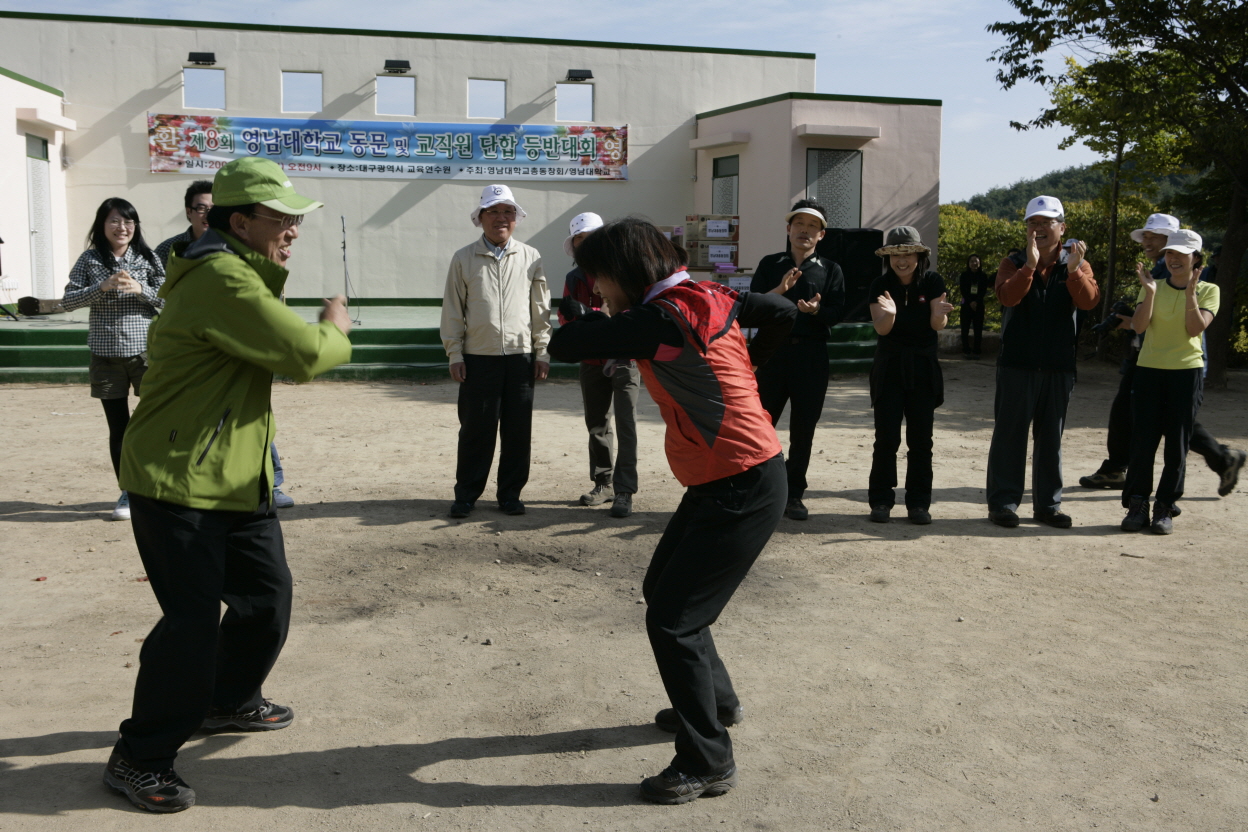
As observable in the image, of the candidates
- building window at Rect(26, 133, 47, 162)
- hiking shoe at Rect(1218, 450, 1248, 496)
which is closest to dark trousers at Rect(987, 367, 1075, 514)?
hiking shoe at Rect(1218, 450, 1248, 496)

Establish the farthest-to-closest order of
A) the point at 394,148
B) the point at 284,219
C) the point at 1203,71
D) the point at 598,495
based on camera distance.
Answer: the point at 394,148 < the point at 1203,71 < the point at 598,495 < the point at 284,219

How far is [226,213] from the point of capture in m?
3.15

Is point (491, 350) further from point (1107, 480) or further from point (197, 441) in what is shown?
point (1107, 480)

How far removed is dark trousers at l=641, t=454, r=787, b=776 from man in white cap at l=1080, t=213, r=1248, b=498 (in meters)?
4.66

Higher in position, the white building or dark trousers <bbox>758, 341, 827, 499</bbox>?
the white building

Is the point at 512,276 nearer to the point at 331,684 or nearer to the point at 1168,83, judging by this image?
the point at 331,684

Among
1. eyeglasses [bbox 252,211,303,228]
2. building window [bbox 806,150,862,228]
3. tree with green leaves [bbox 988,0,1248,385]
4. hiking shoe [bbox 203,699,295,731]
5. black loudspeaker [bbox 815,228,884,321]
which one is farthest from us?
building window [bbox 806,150,862,228]

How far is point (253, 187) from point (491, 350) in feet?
12.0

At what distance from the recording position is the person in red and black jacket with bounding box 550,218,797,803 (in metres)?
3.18

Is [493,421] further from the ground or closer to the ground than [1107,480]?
further from the ground

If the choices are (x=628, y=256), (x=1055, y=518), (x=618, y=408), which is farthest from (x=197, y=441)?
(x=1055, y=518)

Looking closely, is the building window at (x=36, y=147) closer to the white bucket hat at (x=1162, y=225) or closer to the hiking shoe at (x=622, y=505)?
the hiking shoe at (x=622, y=505)

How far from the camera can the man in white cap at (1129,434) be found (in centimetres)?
685

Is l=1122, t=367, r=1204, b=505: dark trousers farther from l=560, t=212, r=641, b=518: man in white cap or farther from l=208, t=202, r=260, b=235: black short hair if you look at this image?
l=208, t=202, r=260, b=235: black short hair
